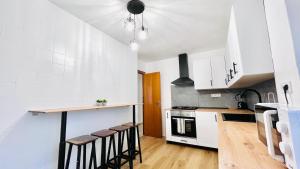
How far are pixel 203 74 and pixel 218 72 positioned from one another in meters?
0.34

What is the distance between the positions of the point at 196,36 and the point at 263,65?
174 centimetres

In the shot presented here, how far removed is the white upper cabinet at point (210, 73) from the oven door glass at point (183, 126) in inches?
35.3

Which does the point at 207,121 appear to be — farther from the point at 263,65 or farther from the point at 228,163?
the point at 228,163

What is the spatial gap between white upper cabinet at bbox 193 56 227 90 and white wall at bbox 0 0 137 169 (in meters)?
2.33

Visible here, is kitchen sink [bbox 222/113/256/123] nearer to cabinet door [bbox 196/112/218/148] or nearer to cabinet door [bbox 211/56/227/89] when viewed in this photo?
cabinet door [bbox 196/112/218/148]

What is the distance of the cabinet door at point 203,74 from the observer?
3295 millimetres

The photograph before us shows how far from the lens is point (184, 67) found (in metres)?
3.83

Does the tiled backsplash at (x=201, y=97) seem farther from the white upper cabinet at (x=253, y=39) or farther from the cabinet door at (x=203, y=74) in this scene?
the white upper cabinet at (x=253, y=39)

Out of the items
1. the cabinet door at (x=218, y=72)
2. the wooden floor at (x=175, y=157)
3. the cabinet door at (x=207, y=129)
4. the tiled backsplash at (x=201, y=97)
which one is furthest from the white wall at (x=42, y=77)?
the cabinet door at (x=218, y=72)

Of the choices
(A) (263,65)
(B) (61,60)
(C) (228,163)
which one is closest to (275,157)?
(C) (228,163)

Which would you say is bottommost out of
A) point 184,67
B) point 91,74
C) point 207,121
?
point 207,121

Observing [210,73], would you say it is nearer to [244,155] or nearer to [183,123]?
[183,123]

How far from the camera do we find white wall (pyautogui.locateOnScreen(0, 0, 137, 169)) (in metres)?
1.38

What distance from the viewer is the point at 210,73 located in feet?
10.8
